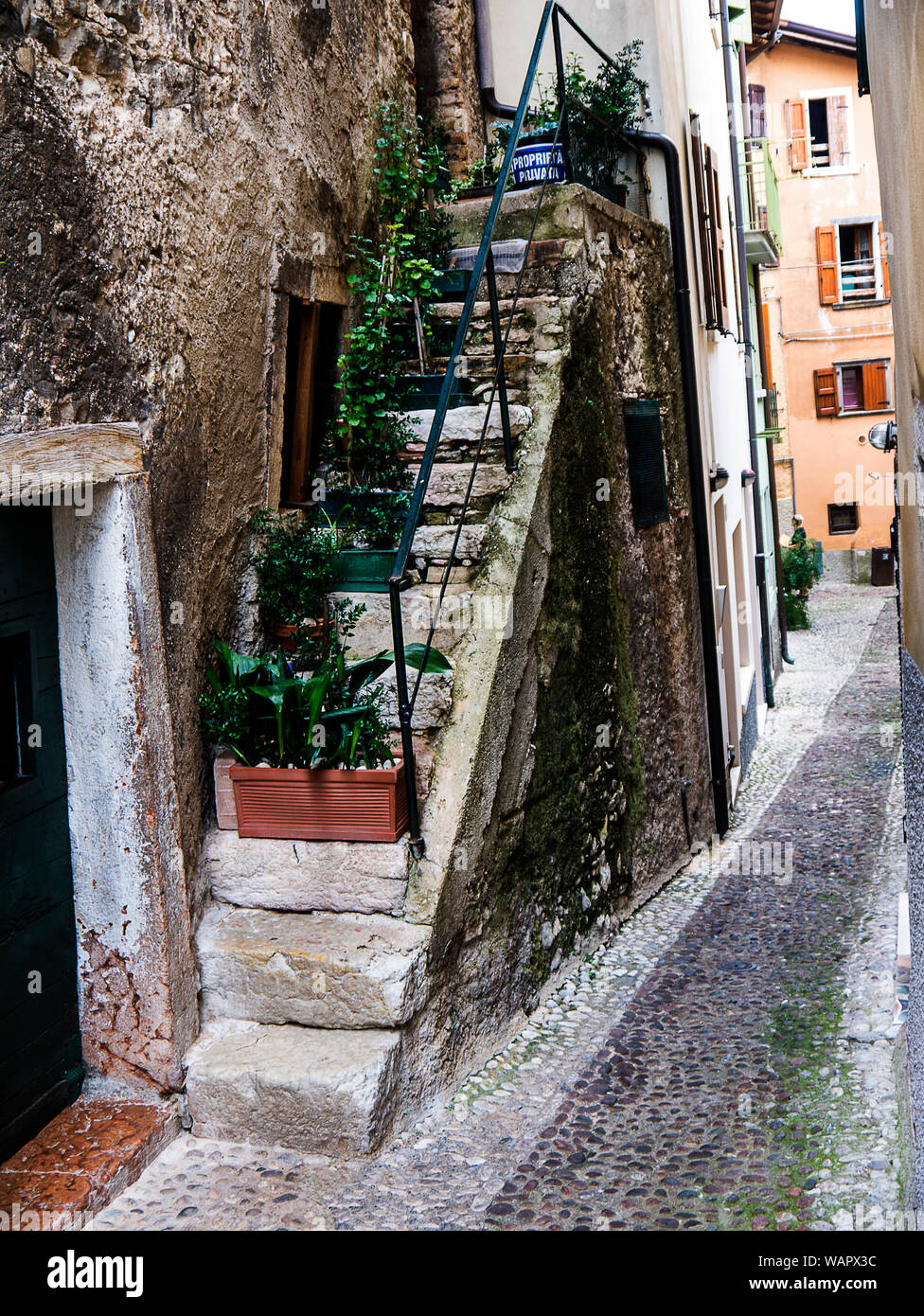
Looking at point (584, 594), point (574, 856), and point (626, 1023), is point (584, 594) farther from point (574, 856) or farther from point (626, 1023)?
point (626, 1023)

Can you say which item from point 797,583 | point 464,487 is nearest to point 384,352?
point 464,487

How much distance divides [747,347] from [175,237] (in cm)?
1064

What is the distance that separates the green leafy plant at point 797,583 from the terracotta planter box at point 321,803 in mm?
15666

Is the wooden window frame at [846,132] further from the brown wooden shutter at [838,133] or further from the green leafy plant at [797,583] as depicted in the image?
the green leafy plant at [797,583]

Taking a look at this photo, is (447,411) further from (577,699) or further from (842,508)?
(842,508)

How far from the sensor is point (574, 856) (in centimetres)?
566

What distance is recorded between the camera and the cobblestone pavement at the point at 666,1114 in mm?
3652

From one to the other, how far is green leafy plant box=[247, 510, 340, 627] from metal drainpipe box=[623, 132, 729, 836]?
432 cm

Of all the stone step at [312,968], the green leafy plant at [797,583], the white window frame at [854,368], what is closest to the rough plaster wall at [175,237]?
the stone step at [312,968]

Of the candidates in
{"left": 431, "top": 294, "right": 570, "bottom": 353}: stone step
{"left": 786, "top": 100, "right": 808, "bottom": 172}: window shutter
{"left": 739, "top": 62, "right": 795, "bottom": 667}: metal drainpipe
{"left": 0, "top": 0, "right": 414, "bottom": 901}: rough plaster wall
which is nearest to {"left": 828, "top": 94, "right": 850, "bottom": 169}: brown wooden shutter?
{"left": 786, "top": 100, "right": 808, "bottom": 172}: window shutter

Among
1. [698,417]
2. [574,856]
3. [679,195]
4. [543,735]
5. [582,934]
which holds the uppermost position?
[679,195]

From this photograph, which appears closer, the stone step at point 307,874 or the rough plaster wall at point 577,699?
the stone step at point 307,874
